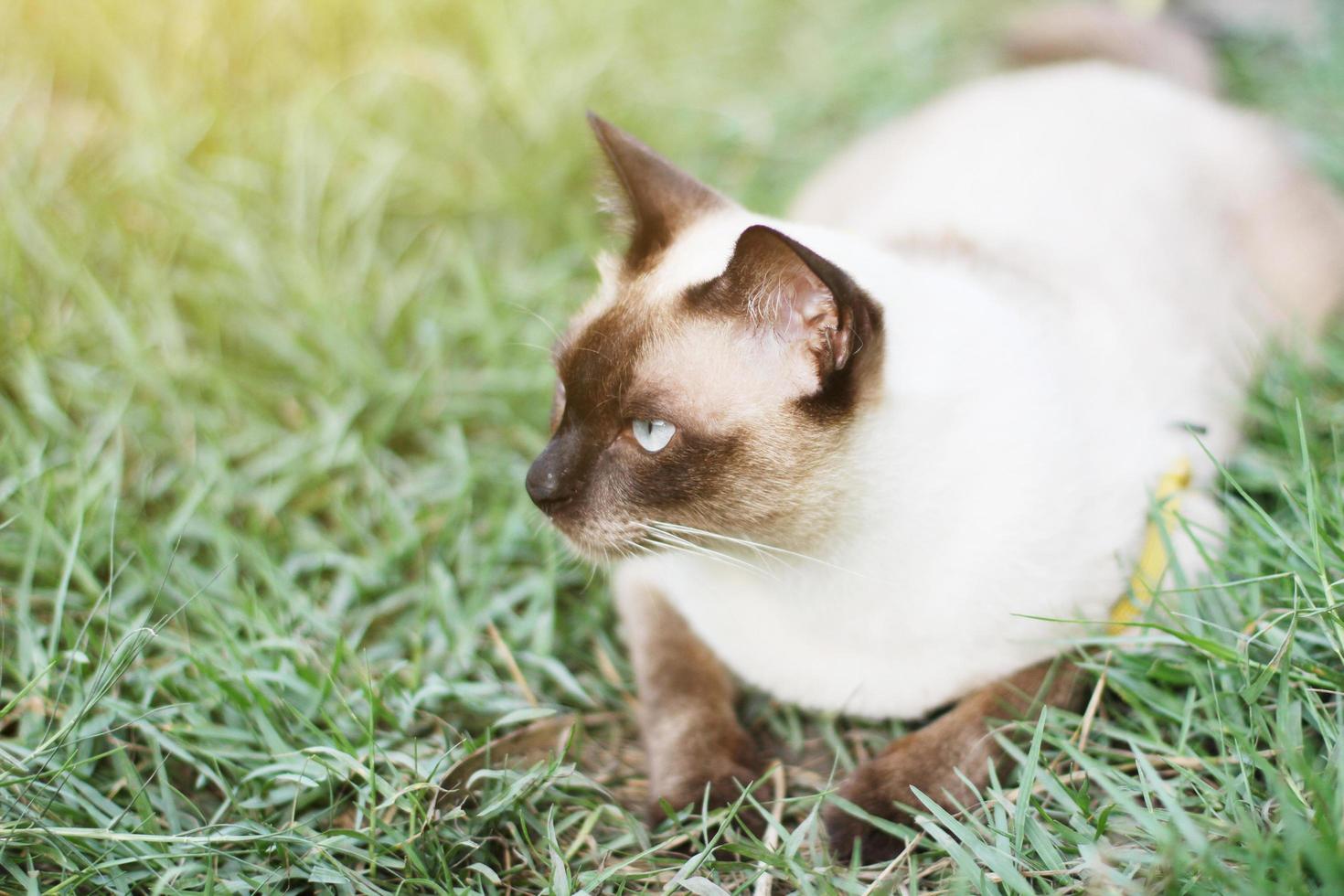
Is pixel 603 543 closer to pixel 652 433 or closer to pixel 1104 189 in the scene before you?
pixel 652 433

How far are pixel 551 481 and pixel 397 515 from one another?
862 millimetres

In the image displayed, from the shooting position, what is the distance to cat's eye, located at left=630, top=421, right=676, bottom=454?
1.56m

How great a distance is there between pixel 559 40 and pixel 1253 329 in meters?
2.68

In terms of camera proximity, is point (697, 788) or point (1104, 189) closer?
point (697, 788)

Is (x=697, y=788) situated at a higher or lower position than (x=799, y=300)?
lower

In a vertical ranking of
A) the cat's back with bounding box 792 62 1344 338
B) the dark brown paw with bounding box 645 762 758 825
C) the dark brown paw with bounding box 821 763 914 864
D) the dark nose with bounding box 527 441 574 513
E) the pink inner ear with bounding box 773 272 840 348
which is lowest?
the dark brown paw with bounding box 645 762 758 825

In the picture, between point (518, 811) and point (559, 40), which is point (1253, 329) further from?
point (559, 40)

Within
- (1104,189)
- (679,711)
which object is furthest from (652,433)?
(1104,189)

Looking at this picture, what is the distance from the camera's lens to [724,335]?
60.9 inches

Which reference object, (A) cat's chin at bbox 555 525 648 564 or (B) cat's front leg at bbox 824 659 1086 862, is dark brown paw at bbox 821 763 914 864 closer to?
(B) cat's front leg at bbox 824 659 1086 862

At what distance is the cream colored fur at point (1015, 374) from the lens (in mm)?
1606

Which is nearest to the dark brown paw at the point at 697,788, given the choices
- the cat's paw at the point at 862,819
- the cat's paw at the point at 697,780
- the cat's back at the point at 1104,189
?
the cat's paw at the point at 697,780

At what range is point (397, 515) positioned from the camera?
2.32 meters

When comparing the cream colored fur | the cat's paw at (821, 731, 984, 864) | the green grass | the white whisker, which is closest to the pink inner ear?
the cream colored fur
